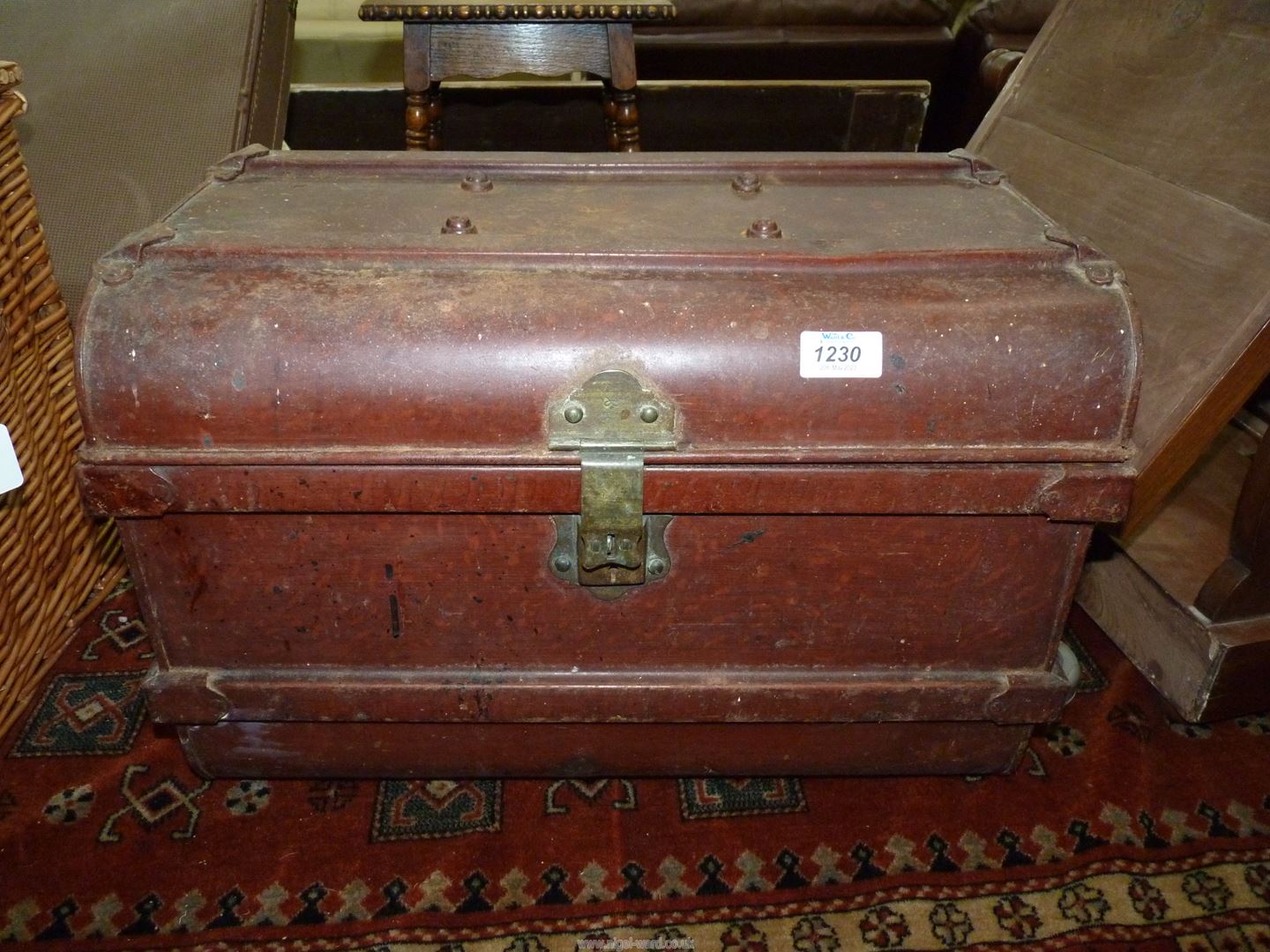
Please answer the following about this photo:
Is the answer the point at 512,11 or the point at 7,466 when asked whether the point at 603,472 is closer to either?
the point at 7,466

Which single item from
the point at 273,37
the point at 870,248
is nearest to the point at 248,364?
the point at 870,248

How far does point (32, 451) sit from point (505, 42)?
1.34 metres

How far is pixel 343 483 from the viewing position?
1217 millimetres

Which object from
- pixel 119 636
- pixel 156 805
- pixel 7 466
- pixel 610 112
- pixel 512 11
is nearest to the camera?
pixel 7 466

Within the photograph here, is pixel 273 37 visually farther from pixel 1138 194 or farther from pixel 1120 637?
pixel 1120 637

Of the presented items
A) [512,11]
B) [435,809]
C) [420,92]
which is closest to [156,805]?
[435,809]

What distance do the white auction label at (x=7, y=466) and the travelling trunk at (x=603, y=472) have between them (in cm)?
31

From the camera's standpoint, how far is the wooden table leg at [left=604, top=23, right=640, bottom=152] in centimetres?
229

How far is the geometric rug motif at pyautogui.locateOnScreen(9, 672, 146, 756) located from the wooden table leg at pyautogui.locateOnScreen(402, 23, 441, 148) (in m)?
1.37

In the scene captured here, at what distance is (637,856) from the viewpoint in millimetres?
1480

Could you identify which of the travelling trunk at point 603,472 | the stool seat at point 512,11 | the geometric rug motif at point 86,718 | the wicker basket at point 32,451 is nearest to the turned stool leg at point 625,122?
the stool seat at point 512,11

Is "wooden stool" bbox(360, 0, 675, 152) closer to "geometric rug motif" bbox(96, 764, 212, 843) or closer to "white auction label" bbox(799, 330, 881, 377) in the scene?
"white auction label" bbox(799, 330, 881, 377)

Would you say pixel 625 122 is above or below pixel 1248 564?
above

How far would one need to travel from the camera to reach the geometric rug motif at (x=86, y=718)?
1.64 m
